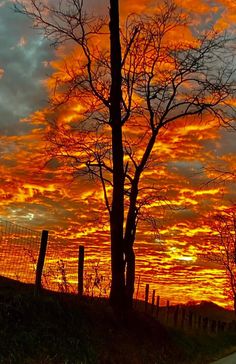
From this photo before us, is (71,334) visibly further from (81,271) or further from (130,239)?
(130,239)

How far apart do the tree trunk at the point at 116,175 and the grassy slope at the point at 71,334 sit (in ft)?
2.98

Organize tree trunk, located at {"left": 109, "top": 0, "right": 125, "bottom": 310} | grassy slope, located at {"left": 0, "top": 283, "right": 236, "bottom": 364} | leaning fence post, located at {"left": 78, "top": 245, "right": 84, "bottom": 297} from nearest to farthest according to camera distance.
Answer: grassy slope, located at {"left": 0, "top": 283, "right": 236, "bottom": 364}, tree trunk, located at {"left": 109, "top": 0, "right": 125, "bottom": 310}, leaning fence post, located at {"left": 78, "top": 245, "right": 84, "bottom": 297}

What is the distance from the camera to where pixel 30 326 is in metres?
13.4

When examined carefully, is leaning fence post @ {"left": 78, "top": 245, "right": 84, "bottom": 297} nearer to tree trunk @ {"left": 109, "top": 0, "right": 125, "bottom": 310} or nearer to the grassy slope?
the grassy slope

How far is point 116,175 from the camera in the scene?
65.1ft

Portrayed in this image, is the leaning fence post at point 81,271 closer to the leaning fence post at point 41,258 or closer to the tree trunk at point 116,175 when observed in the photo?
the tree trunk at point 116,175

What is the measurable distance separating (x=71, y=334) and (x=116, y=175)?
274 inches

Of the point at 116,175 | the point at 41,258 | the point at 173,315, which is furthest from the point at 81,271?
the point at 173,315

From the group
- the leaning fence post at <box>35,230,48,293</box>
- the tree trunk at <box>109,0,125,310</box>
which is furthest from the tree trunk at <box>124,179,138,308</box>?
the leaning fence post at <box>35,230,48,293</box>

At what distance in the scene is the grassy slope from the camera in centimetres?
1234

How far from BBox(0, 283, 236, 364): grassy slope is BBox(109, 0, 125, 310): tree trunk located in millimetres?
908

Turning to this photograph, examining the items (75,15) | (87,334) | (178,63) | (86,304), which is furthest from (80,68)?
(87,334)

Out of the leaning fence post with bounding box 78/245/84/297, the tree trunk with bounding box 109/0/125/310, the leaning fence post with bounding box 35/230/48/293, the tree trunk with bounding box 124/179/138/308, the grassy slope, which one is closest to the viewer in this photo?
the grassy slope

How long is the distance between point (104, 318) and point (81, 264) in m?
3.54
